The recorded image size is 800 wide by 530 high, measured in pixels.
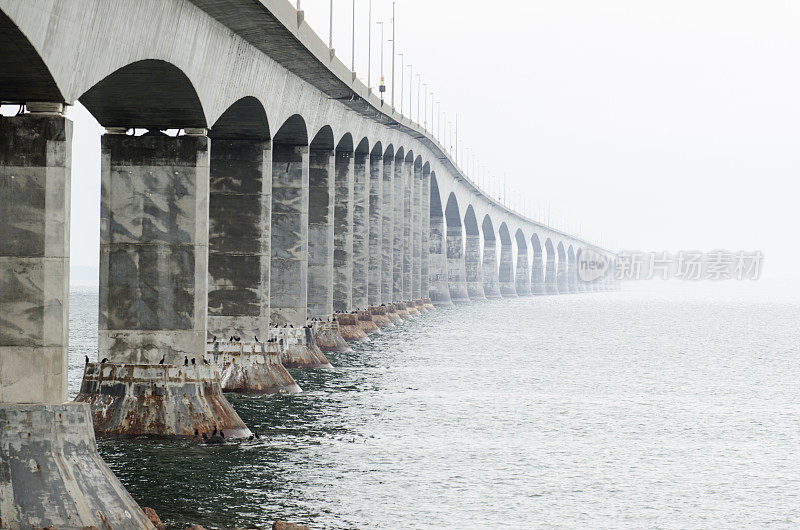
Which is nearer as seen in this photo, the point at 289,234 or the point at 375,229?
the point at 289,234

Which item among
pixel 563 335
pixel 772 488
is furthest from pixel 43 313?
pixel 563 335

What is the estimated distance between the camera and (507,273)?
186 m

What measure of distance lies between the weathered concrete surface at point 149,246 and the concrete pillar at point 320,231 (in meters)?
23.8

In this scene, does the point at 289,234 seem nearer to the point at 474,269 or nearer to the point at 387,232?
the point at 387,232

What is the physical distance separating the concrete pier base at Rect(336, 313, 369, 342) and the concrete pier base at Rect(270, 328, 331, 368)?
14910mm

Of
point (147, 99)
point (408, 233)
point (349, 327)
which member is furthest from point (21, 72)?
point (408, 233)

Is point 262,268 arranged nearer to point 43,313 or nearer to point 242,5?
point 242,5

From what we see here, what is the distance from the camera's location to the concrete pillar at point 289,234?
43812 millimetres

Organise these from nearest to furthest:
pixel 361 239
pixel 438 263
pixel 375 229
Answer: pixel 361 239 → pixel 375 229 → pixel 438 263

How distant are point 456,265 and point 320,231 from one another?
294 ft

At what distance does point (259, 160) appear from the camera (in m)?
36.6

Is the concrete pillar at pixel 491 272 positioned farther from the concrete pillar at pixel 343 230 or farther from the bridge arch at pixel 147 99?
the bridge arch at pixel 147 99

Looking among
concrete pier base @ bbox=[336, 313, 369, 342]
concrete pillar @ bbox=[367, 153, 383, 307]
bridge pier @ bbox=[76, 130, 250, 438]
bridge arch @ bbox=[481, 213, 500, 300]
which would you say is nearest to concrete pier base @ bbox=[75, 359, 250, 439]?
bridge pier @ bbox=[76, 130, 250, 438]

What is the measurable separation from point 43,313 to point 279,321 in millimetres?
26394
